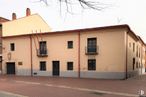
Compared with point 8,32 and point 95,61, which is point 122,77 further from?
point 8,32

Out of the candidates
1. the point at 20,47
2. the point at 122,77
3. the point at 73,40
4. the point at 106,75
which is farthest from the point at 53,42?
the point at 122,77

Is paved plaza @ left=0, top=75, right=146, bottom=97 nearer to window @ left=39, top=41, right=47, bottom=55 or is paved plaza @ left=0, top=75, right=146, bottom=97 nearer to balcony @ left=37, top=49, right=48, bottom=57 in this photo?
balcony @ left=37, top=49, right=48, bottom=57

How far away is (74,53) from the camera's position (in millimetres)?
25953

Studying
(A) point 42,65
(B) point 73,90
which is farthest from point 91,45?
(B) point 73,90

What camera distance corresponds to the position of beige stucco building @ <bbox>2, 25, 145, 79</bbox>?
23359 mm

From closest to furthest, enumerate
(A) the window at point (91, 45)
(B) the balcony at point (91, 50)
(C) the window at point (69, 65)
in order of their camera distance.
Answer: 1. (B) the balcony at point (91, 50)
2. (A) the window at point (91, 45)
3. (C) the window at point (69, 65)

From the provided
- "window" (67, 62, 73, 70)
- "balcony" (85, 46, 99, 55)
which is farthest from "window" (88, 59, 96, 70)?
"window" (67, 62, 73, 70)

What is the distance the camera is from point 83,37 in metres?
25.5

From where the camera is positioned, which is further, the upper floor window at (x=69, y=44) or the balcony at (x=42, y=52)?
the balcony at (x=42, y=52)

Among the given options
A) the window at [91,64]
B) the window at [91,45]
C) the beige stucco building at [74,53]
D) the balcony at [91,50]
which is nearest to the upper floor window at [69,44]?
the beige stucco building at [74,53]

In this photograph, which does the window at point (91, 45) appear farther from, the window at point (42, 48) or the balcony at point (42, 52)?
the window at point (42, 48)

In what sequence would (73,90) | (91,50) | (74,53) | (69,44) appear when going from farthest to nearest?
1. (69,44)
2. (74,53)
3. (91,50)
4. (73,90)

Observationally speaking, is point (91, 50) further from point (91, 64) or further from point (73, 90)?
A: point (73, 90)

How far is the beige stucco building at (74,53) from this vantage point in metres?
23.4
